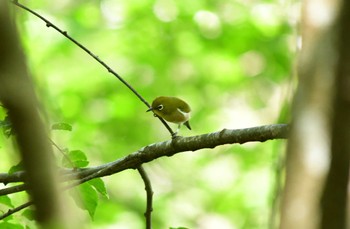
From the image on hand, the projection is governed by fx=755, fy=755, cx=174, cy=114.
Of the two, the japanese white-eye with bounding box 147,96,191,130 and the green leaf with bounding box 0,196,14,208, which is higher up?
the japanese white-eye with bounding box 147,96,191,130

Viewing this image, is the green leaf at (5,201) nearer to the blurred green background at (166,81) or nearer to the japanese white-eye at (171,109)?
the japanese white-eye at (171,109)

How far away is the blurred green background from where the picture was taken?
9945 millimetres

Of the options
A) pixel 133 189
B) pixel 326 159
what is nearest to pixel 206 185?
pixel 133 189

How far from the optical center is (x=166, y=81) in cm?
1059

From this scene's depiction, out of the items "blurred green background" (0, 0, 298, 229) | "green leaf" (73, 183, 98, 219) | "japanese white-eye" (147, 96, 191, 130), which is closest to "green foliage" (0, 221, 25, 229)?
"green leaf" (73, 183, 98, 219)

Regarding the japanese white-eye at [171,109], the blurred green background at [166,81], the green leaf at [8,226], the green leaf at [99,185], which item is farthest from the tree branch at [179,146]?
the blurred green background at [166,81]

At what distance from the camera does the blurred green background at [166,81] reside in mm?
9945

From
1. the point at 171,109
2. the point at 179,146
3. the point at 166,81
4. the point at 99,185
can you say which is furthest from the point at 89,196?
the point at 166,81

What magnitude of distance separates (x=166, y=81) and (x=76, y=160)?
7.90 m

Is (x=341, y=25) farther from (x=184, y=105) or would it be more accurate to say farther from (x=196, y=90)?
(x=196, y=90)

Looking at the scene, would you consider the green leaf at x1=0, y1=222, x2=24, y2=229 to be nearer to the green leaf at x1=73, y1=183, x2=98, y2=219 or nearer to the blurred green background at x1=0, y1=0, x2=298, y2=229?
the green leaf at x1=73, y1=183, x2=98, y2=219

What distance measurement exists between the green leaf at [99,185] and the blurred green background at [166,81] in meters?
7.06

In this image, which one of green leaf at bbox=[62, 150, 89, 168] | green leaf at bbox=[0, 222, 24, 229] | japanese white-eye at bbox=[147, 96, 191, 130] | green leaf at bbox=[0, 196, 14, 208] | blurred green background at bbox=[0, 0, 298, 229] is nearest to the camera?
green leaf at bbox=[0, 222, 24, 229]

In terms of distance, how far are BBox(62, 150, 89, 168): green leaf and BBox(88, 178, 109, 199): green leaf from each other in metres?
0.16
